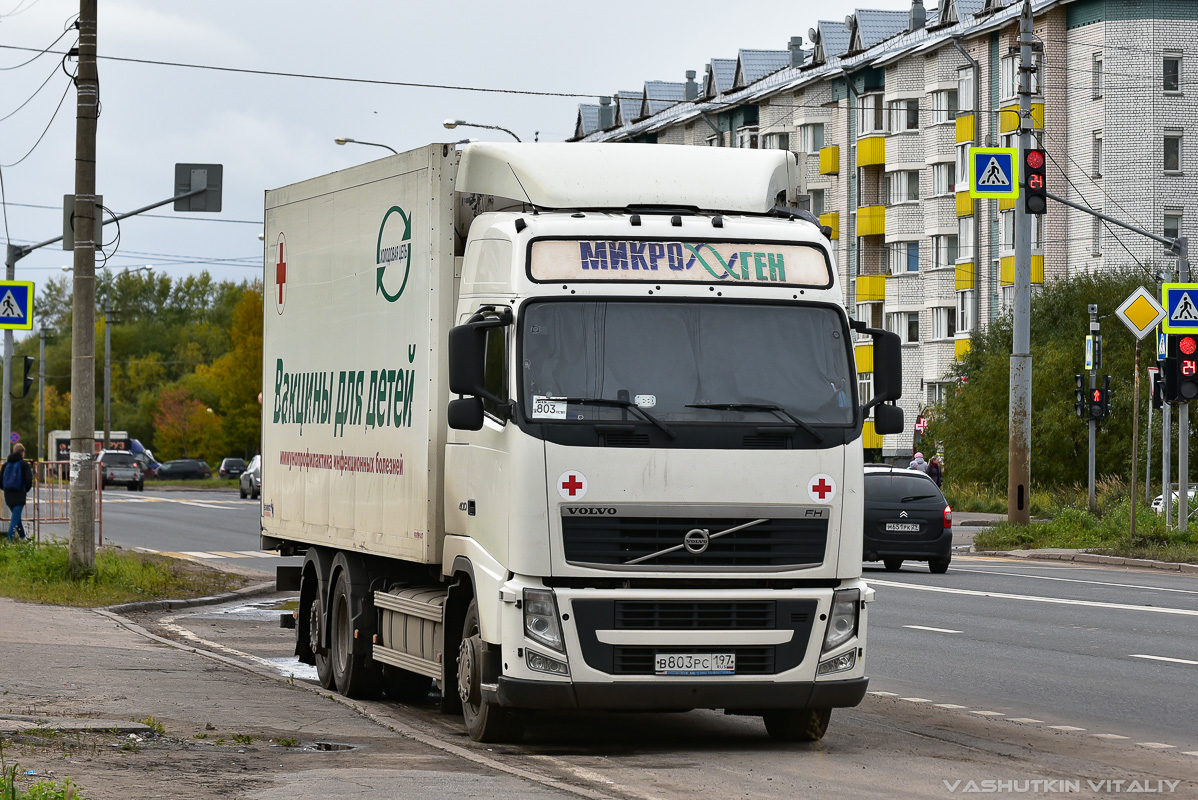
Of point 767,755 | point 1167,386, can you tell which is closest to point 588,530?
point 767,755

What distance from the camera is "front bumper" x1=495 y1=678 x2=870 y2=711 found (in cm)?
973

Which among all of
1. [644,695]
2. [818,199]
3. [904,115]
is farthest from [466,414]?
[818,199]

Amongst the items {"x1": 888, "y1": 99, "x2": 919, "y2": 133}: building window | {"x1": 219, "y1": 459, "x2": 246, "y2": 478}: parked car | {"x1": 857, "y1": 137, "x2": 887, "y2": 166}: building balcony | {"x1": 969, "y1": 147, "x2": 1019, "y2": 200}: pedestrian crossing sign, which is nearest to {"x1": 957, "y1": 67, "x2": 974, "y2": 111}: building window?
{"x1": 888, "y1": 99, "x2": 919, "y2": 133}: building window

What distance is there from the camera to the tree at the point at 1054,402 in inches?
2015

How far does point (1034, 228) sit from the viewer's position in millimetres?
63594

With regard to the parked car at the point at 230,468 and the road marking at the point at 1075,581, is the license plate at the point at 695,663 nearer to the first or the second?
the road marking at the point at 1075,581

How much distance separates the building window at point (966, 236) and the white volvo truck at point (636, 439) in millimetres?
57536

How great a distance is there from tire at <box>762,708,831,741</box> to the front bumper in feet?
2.10

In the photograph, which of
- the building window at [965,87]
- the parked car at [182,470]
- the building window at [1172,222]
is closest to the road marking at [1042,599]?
the building window at [1172,222]

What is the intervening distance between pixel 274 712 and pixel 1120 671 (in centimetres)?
692

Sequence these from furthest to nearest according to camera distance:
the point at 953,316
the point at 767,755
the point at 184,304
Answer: the point at 184,304 → the point at 953,316 → the point at 767,755

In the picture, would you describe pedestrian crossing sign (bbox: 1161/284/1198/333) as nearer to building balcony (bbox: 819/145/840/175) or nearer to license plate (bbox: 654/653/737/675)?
license plate (bbox: 654/653/737/675)

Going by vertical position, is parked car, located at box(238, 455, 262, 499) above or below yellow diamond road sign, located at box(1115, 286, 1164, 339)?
below

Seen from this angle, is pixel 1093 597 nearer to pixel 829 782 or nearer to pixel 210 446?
pixel 829 782
